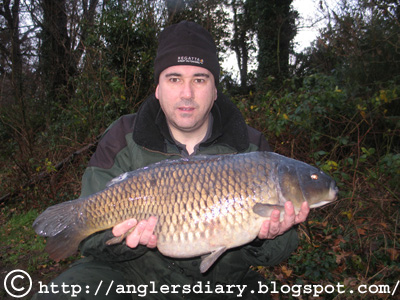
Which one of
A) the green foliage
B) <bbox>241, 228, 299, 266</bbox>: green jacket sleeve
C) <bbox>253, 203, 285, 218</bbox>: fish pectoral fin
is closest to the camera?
<bbox>253, 203, 285, 218</bbox>: fish pectoral fin

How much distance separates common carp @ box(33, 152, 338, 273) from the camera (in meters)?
1.41

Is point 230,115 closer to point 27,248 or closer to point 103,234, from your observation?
point 103,234

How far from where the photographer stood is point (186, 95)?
5.81 feet

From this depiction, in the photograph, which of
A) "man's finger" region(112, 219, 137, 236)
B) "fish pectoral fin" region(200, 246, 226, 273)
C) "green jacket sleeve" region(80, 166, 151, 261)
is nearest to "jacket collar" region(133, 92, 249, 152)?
"green jacket sleeve" region(80, 166, 151, 261)

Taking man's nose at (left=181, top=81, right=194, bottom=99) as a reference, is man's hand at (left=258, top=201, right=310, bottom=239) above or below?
below

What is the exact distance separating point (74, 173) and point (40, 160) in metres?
0.81

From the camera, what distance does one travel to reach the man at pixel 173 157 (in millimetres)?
1575

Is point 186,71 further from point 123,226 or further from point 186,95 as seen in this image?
point 123,226

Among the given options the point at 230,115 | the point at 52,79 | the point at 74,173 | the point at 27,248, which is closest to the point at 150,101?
the point at 230,115

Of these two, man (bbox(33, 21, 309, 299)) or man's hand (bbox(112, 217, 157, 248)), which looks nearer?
man's hand (bbox(112, 217, 157, 248))

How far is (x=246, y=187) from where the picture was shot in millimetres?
1426

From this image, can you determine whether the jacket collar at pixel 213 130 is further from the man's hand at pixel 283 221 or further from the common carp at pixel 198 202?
the man's hand at pixel 283 221

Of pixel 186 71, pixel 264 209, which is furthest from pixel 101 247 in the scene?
pixel 186 71

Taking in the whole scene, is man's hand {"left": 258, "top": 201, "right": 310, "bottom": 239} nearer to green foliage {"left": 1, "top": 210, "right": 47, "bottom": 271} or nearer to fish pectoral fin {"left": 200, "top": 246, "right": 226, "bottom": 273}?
fish pectoral fin {"left": 200, "top": 246, "right": 226, "bottom": 273}
